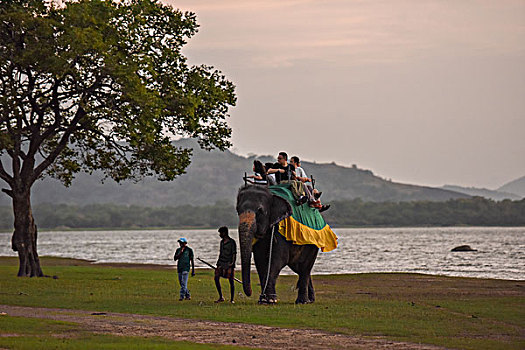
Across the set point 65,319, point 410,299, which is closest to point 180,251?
point 65,319

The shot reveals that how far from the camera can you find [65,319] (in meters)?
20.0

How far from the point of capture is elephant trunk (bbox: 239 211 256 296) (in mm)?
22000

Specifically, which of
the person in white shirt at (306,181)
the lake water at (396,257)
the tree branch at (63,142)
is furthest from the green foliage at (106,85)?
the lake water at (396,257)

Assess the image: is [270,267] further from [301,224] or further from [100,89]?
[100,89]

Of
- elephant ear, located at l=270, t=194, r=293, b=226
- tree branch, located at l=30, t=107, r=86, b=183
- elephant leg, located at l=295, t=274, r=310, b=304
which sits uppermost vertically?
tree branch, located at l=30, t=107, r=86, b=183

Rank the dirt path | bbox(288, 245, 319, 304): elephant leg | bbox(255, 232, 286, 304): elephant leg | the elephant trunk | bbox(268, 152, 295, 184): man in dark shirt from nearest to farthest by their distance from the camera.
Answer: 1. the dirt path
2. the elephant trunk
3. bbox(255, 232, 286, 304): elephant leg
4. bbox(268, 152, 295, 184): man in dark shirt
5. bbox(288, 245, 319, 304): elephant leg

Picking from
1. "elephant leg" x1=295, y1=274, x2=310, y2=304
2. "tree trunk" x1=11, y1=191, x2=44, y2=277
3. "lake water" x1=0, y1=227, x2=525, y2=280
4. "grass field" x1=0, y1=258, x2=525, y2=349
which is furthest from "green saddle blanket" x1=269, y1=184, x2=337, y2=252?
"lake water" x1=0, y1=227, x2=525, y2=280

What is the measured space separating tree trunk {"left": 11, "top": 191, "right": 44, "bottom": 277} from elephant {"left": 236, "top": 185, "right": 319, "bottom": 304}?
48.5 feet

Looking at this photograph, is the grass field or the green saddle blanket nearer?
the grass field

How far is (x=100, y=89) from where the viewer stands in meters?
33.8

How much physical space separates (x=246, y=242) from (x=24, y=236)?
16.2 meters

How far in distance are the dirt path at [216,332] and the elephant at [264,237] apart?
302 cm

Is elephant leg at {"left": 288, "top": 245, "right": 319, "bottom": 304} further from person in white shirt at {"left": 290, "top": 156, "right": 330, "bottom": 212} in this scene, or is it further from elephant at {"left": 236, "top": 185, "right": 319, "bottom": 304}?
person in white shirt at {"left": 290, "top": 156, "right": 330, "bottom": 212}

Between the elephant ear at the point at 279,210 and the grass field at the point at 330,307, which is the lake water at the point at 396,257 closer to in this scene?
the grass field at the point at 330,307
